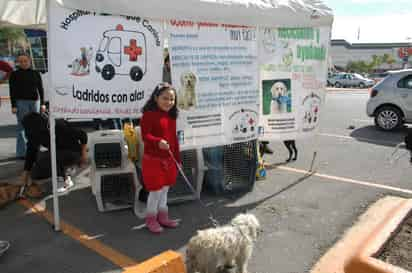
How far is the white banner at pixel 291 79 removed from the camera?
527cm

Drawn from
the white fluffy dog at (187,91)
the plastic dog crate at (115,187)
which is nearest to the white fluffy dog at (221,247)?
the plastic dog crate at (115,187)

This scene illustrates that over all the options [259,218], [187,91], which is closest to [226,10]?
[187,91]

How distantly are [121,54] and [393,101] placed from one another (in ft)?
27.7

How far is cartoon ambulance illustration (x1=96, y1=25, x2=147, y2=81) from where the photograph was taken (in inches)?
151

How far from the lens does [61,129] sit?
5348mm

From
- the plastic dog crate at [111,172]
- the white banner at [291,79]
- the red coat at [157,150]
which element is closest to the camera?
the red coat at [157,150]

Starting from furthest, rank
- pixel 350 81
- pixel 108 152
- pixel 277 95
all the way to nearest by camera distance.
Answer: pixel 350 81 → pixel 277 95 → pixel 108 152

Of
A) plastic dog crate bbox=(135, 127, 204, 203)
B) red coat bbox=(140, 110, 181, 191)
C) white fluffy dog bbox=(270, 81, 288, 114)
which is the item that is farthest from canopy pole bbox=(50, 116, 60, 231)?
white fluffy dog bbox=(270, 81, 288, 114)

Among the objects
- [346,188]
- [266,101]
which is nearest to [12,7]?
[266,101]

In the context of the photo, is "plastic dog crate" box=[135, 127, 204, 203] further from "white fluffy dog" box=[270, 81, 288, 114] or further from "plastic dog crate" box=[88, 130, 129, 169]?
"white fluffy dog" box=[270, 81, 288, 114]

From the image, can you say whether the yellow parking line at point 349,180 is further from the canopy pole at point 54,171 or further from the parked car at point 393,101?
the parked car at point 393,101

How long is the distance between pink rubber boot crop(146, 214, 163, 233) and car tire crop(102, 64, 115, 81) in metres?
1.58

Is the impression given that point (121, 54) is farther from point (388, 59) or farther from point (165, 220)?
point (388, 59)

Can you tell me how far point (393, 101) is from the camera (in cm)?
984
